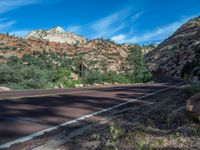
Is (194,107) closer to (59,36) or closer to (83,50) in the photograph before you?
(83,50)

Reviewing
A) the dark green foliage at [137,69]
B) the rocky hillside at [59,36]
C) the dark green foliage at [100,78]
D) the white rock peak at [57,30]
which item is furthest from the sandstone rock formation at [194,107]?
the white rock peak at [57,30]

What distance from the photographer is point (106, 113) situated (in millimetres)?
11984

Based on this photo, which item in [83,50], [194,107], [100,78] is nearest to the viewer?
[194,107]

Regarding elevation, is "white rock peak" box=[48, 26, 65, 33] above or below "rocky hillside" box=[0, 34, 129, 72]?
above

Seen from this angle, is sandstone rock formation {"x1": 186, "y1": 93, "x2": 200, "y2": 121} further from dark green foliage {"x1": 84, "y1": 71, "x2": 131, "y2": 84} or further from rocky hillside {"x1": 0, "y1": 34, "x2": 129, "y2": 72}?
rocky hillside {"x1": 0, "y1": 34, "x2": 129, "y2": 72}

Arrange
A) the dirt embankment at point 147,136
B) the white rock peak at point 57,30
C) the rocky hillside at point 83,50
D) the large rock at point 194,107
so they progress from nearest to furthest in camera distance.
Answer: the dirt embankment at point 147,136
the large rock at point 194,107
the rocky hillside at point 83,50
the white rock peak at point 57,30

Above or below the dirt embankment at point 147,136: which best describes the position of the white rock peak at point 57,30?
above

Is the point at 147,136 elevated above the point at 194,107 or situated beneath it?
situated beneath

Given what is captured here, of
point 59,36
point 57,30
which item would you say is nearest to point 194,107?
point 59,36

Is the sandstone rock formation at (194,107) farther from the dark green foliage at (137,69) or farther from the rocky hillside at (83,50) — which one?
the rocky hillside at (83,50)

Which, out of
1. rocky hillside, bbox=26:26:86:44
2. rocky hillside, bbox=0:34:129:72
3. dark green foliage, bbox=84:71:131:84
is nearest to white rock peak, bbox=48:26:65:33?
rocky hillside, bbox=26:26:86:44

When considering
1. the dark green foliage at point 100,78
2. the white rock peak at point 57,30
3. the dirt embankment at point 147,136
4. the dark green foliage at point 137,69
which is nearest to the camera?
the dirt embankment at point 147,136

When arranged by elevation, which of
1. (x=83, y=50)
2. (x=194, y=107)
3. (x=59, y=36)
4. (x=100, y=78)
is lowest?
(x=194, y=107)

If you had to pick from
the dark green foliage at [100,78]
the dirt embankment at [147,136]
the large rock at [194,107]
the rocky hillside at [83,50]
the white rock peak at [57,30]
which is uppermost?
the white rock peak at [57,30]
